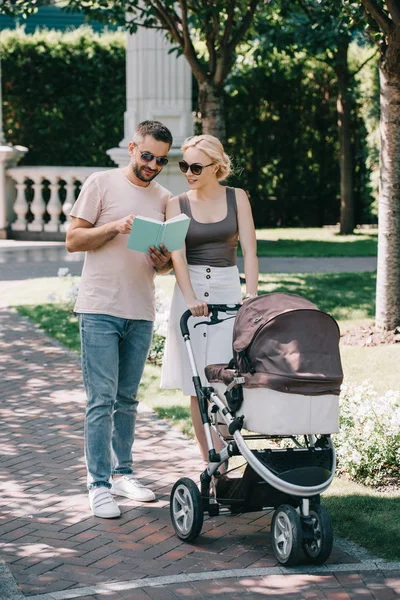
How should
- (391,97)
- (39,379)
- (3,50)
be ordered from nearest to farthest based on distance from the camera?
(39,379) → (391,97) → (3,50)

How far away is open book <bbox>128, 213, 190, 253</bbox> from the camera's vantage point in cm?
489

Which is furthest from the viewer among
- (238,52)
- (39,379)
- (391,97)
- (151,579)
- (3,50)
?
(3,50)

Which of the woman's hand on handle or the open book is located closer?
the open book

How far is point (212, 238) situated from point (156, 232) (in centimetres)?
64

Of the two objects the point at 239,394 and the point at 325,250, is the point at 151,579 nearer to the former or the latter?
the point at 239,394

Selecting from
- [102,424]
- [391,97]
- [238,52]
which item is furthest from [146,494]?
[238,52]

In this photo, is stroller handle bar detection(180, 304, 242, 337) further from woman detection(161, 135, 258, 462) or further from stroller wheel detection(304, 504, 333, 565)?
stroller wheel detection(304, 504, 333, 565)

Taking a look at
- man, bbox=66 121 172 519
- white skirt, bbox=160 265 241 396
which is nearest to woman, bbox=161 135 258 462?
white skirt, bbox=160 265 241 396

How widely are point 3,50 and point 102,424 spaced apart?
15.1 m

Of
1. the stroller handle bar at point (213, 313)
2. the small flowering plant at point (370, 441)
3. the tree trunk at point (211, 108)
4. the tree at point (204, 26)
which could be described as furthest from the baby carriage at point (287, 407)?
the tree trunk at point (211, 108)

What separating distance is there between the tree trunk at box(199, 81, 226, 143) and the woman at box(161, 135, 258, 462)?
6.70 m

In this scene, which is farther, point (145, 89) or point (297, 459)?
point (145, 89)

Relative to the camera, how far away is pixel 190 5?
1214cm

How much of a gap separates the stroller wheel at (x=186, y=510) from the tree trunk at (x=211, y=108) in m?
7.60
